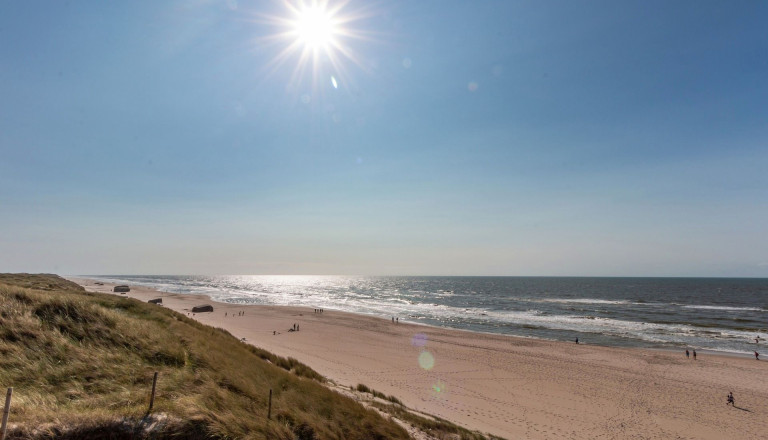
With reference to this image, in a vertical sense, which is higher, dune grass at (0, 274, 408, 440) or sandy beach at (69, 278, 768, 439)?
dune grass at (0, 274, 408, 440)

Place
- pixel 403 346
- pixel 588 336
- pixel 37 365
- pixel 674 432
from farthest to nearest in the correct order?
pixel 588 336 → pixel 403 346 → pixel 674 432 → pixel 37 365

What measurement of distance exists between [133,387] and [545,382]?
82.8 ft

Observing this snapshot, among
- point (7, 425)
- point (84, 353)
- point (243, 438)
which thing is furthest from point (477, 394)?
point (7, 425)

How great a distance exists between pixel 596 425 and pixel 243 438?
59.6 feet

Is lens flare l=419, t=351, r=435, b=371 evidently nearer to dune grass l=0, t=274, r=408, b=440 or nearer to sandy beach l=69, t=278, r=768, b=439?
sandy beach l=69, t=278, r=768, b=439

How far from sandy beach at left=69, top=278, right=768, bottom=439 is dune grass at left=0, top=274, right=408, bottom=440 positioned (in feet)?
27.7

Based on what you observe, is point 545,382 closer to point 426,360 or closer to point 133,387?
point 426,360

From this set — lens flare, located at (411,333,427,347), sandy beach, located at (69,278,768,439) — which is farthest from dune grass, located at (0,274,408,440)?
lens flare, located at (411,333,427,347)

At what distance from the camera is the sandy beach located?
1797 cm

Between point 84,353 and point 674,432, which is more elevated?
point 84,353

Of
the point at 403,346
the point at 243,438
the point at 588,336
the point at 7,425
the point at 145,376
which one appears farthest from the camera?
the point at 588,336

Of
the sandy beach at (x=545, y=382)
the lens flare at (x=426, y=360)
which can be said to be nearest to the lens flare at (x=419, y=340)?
the sandy beach at (x=545, y=382)

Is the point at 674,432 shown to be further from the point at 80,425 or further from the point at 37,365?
the point at 37,365

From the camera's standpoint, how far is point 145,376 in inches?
400
